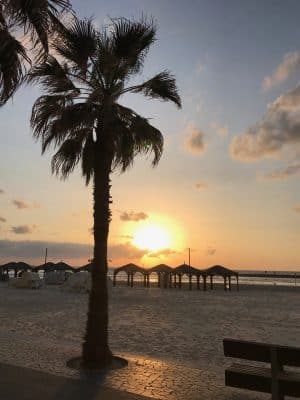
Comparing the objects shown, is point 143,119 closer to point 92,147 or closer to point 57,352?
point 92,147

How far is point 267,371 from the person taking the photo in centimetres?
614

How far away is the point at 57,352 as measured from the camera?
9.73m

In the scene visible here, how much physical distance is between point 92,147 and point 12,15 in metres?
3.51

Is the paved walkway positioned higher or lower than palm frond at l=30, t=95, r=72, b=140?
lower

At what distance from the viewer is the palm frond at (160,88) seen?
375 inches

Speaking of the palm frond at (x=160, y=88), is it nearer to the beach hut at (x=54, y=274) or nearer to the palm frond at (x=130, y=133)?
the palm frond at (x=130, y=133)

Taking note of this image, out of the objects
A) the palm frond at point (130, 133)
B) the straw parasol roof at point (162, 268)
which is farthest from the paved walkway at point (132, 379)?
the straw parasol roof at point (162, 268)

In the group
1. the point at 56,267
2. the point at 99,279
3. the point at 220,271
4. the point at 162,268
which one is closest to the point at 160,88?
the point at 99,279

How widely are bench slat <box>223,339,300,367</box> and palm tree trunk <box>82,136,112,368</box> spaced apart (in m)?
3.26

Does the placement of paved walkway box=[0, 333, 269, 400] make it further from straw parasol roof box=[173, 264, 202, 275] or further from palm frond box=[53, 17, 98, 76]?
straw parasol roof box=[173, 264, 202, 275]

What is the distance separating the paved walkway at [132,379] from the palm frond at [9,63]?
183 inches

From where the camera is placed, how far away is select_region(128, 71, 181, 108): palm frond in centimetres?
952

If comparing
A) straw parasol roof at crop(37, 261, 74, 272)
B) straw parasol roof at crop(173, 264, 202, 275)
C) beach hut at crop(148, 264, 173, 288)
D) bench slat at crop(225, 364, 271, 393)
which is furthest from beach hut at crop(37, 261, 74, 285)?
bench slat at crop(225, 364, 271, 393)

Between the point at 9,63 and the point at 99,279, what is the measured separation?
4343 millimetres
